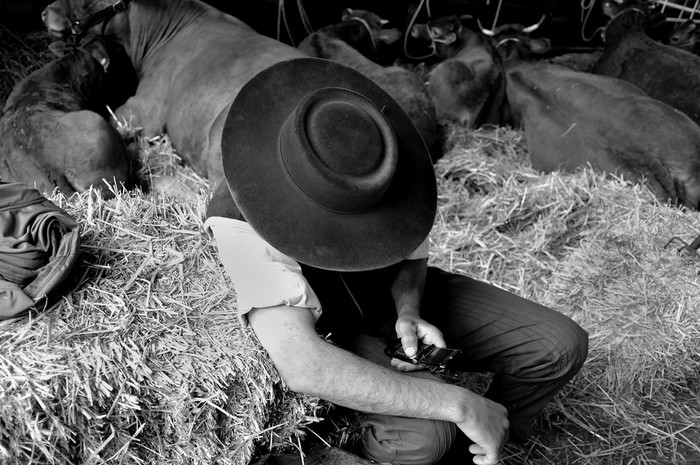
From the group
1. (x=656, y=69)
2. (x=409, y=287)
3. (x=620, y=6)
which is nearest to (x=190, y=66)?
(x=409, y=287)

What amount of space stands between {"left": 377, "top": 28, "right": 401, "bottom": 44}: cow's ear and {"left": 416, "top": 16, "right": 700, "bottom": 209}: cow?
34.9 inches

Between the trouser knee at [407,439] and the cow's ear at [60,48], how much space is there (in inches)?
159

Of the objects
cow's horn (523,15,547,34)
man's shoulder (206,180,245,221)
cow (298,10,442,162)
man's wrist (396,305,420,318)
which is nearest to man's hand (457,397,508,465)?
man's wrist (396,305,420,318)

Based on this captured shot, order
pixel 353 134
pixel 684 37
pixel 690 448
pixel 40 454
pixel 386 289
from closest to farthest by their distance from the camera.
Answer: pixel 40 454
pixel 353 134
pixel 386 289
pixel 690 448
pixel 684 37

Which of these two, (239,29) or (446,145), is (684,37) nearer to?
(446,145)

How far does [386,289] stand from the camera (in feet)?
9.80

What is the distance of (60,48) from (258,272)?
3.86 m

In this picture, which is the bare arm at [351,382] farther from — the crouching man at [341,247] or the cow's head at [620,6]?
the cow's head at [620,6]

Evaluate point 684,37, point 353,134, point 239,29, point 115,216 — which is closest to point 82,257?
point 115,216

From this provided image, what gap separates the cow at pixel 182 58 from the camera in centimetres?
479

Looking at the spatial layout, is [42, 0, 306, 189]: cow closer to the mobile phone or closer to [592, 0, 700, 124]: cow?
the mobile phone

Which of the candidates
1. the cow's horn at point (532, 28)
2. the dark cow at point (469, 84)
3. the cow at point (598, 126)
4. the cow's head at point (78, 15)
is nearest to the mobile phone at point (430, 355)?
the cow at point (598, 126)

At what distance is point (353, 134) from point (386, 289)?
91cm

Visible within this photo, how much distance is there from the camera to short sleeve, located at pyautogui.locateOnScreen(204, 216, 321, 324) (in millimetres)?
2266
